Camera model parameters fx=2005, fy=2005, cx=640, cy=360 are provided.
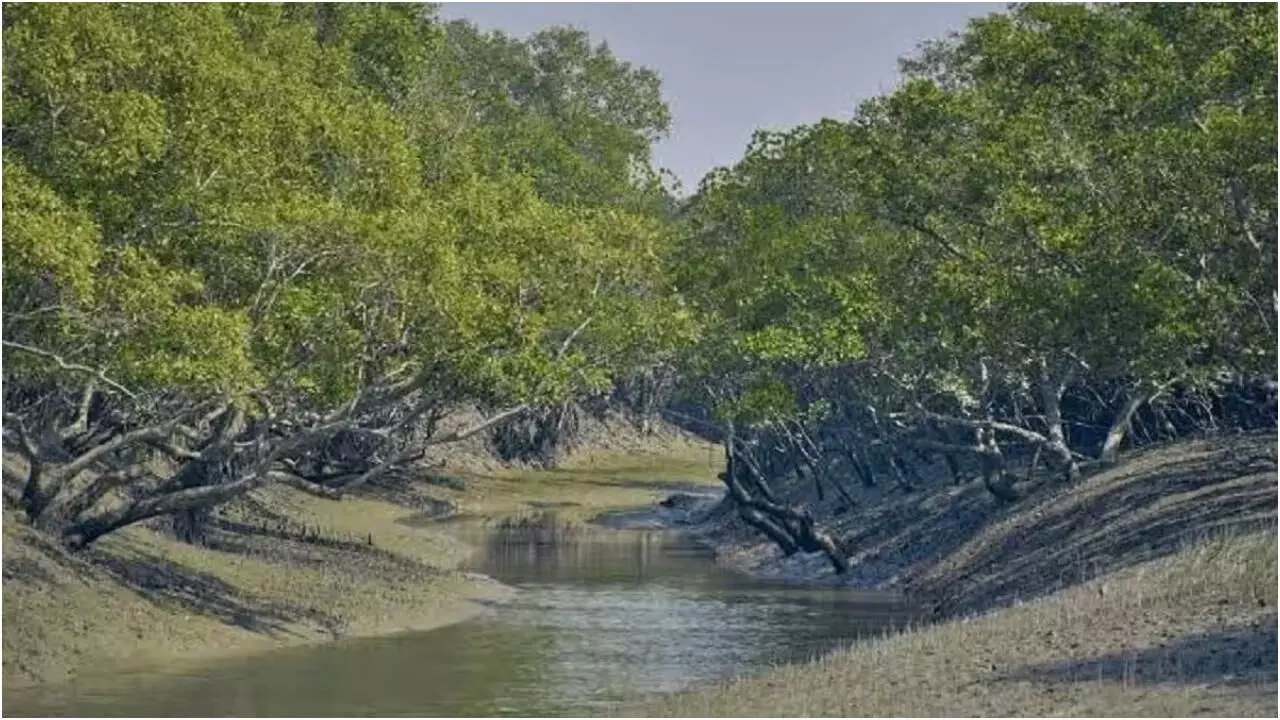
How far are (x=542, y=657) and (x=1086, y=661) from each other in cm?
1262

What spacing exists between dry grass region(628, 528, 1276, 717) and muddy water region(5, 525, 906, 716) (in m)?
3.49

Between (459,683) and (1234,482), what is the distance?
16.0 meters

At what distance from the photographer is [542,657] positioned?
113 ft

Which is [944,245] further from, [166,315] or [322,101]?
[166,315]

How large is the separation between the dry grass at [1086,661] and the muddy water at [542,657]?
3494 millimetres

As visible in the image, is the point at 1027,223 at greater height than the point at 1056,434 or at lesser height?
greater

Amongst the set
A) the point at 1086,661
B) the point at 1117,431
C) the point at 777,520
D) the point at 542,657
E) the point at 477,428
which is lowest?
the point at 542,657

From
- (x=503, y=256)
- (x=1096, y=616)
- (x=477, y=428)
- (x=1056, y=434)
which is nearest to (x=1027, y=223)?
(x=1056, y=434)

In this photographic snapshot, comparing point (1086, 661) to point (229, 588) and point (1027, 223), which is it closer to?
point (1027, 223)

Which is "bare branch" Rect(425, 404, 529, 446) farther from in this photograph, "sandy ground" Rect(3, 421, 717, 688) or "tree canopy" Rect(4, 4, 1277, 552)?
"sandy ground" Rect(3, 421, 717, 688)

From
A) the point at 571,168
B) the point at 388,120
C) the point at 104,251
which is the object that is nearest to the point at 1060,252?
the point at 388,120

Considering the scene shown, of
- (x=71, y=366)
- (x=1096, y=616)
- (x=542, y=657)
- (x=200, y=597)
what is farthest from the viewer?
(x=200, y=597)

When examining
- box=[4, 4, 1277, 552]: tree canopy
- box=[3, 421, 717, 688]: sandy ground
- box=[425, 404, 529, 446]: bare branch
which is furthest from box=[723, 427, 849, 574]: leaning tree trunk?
box=[425, 404, 529, 446]: bare branch

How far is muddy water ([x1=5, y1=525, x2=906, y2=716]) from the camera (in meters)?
28.6
